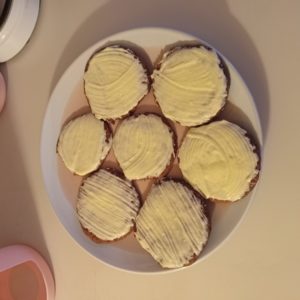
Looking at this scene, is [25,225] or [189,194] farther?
[25,225]

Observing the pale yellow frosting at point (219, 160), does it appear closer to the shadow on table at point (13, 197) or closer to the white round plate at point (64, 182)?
the white round plate at point (64, 182)

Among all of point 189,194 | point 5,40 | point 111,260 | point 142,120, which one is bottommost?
point 111,260

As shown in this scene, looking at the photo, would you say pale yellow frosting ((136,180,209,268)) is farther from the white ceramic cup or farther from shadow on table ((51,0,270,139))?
the white ceramic cup

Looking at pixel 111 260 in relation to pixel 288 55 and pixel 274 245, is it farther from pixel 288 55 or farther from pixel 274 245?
pixel 288 55

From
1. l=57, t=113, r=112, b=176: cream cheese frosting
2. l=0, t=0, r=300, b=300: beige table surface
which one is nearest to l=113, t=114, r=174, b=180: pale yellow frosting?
l=57, t=113, r=112, b=176: cream cheese frosting

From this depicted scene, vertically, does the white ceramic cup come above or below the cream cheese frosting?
above

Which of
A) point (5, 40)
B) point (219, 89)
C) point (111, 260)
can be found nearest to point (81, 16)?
point (5, 40)
